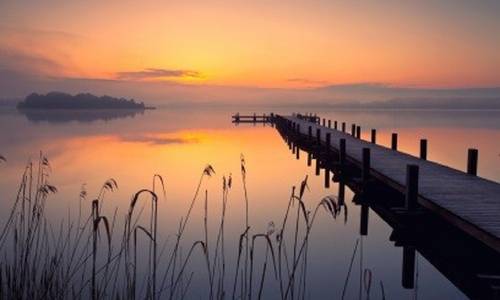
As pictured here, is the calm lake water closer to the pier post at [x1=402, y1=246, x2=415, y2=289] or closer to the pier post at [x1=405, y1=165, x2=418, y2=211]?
the pier post at [x1=402, y1=246, x2=415, y2=289]

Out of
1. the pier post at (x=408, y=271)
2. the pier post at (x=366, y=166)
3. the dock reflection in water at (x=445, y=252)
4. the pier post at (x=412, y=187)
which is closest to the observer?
the dock reflection in water at (x=445, y=252)

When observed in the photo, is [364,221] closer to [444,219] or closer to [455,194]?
[455,194]

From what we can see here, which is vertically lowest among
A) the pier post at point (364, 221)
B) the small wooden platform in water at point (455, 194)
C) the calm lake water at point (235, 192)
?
the calm lake water at point (235, 192)

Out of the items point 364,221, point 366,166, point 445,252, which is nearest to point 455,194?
point 445,252

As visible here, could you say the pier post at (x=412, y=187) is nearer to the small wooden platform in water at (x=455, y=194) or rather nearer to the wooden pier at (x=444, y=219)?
the wooden pier at (x=444, y=219)

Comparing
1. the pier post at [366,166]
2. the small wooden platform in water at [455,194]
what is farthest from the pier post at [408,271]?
the pier post at [366,166]

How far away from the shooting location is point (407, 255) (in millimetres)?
10359

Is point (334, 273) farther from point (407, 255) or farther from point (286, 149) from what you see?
point (286, 149)

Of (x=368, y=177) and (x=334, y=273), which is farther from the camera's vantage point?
(x=368, y=177)

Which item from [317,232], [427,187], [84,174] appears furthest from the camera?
[84,174]

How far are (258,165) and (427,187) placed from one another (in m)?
19.9

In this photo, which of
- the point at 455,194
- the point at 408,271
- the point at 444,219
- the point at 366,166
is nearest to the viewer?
the point at 408,271

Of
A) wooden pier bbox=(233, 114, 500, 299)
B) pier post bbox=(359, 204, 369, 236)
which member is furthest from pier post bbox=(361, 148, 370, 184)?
pier post bbox=(359, 204, 369, 236)

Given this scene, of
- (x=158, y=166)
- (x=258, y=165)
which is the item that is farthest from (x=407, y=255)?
(x=158, y=166)
